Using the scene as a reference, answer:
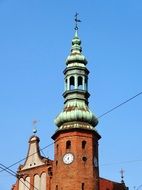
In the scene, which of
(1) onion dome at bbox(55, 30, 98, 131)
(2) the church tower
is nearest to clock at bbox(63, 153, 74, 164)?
(2) the church tower

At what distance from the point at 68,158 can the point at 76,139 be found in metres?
1.60

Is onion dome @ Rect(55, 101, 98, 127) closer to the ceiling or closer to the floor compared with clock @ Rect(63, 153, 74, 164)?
closer to the ceiling

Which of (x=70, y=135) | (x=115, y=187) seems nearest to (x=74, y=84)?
(x=70, y=135)

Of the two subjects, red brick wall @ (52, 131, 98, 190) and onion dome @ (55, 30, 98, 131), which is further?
onion dome @ (55, 30, 98, 131)

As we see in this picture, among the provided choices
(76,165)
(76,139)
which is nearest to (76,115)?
(76,139)

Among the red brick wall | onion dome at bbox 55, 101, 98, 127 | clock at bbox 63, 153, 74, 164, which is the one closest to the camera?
the red brick wall

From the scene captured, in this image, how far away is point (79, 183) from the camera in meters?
45.3

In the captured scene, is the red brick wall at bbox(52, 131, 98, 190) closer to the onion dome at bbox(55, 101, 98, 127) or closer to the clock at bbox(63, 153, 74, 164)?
the clock at bbox(63, 153, 74, 164)

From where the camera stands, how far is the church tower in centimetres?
4581

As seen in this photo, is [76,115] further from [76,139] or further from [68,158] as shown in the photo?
[68,158]

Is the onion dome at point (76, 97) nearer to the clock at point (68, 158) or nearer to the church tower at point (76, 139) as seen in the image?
the church tower at point (76, 139)

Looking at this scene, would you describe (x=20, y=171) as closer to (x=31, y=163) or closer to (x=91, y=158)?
(x=31, y=163)

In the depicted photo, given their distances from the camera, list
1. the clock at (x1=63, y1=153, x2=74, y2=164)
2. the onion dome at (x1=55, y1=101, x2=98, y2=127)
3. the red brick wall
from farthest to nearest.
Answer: the onion dome at (x1=55, y1=101, x2=98, y2=127), the clock at (x1=63, y1=153, x2=74, y2=164), the red brick wall

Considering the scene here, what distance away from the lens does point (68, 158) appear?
1834 inches
